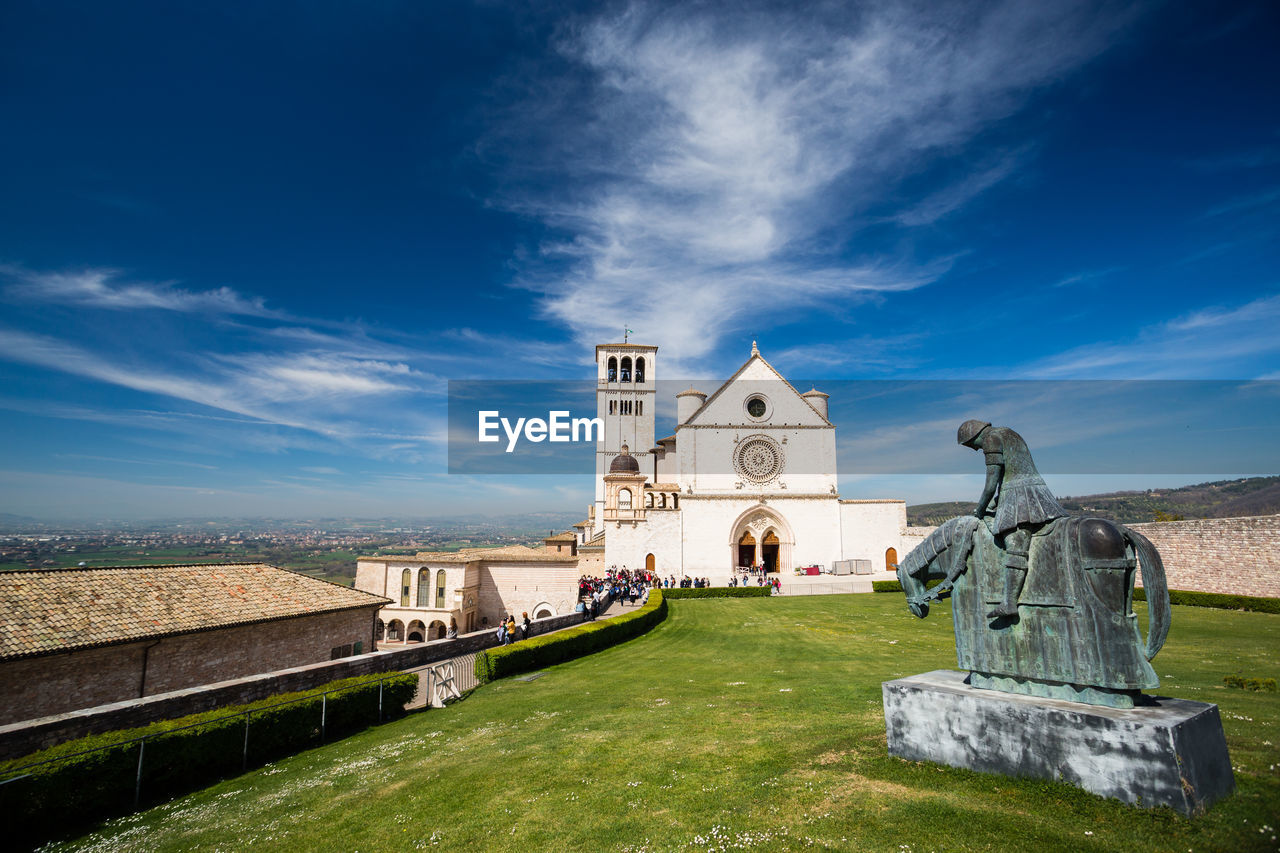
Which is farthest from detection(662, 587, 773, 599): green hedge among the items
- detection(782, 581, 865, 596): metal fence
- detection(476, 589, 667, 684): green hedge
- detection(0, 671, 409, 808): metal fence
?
detection(0, 671, 409, 808): metal fence

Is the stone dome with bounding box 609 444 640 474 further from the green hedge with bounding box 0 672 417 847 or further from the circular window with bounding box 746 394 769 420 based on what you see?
the green hedge with bounding box 0 672 417 847

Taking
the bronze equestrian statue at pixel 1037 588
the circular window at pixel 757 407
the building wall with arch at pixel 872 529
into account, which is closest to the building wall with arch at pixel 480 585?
the circular window at pixel 757 407

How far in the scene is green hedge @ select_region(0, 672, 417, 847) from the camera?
24.0 feet

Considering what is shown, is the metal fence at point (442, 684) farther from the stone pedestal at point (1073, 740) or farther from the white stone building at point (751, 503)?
the white stone building at point (751, 503)

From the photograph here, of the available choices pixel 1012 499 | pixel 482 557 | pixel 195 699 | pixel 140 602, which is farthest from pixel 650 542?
pixel 1012 499

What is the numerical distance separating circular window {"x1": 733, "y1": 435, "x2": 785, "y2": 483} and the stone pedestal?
33.6 metres

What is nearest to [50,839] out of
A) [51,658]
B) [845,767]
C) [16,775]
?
[16,775]

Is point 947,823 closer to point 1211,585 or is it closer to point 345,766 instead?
point 345,766

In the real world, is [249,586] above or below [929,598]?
below

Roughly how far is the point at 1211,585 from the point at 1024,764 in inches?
1162

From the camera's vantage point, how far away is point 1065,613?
523 cm

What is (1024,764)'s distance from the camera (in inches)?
199

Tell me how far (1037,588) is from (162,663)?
18.1 m

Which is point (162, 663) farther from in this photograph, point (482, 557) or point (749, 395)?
point (749, 395)
